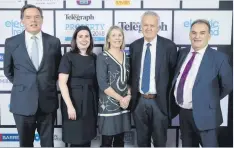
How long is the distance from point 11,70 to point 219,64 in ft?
6.27

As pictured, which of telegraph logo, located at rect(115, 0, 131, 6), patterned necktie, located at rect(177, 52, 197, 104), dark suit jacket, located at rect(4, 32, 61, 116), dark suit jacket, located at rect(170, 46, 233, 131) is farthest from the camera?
telegraph logo, located at rect(115, 0, 131, 6)

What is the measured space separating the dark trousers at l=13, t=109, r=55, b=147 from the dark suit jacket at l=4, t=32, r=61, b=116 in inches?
2.4

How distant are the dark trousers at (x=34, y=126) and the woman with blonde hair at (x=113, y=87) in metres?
0.49

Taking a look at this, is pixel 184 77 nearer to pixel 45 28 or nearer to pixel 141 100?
pixel 141 100

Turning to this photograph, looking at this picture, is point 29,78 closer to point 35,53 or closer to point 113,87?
point 35,53

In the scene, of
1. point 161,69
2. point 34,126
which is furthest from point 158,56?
point 34,126

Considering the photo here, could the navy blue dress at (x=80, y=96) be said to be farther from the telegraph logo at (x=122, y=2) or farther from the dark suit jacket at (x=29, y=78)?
the telegraph logo at (x=122, y=2)

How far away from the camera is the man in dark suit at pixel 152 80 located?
257 cm

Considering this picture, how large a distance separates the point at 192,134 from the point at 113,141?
802mm

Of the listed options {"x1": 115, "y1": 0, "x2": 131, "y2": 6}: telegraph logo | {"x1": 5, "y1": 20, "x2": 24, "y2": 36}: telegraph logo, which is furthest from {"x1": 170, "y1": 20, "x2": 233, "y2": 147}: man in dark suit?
{"x1": 5, "y1": 20, "x2": 24, "y2": 36}: telegraph logo

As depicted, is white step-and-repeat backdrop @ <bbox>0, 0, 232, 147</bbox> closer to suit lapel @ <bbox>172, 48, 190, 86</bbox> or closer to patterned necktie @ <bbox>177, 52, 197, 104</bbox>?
suit lapel @ <bbox>172, 48, 190, 86</bbox>

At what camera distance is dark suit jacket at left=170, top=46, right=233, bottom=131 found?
7.59 ft

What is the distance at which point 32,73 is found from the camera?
2.52m

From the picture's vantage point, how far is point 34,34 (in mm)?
2598
